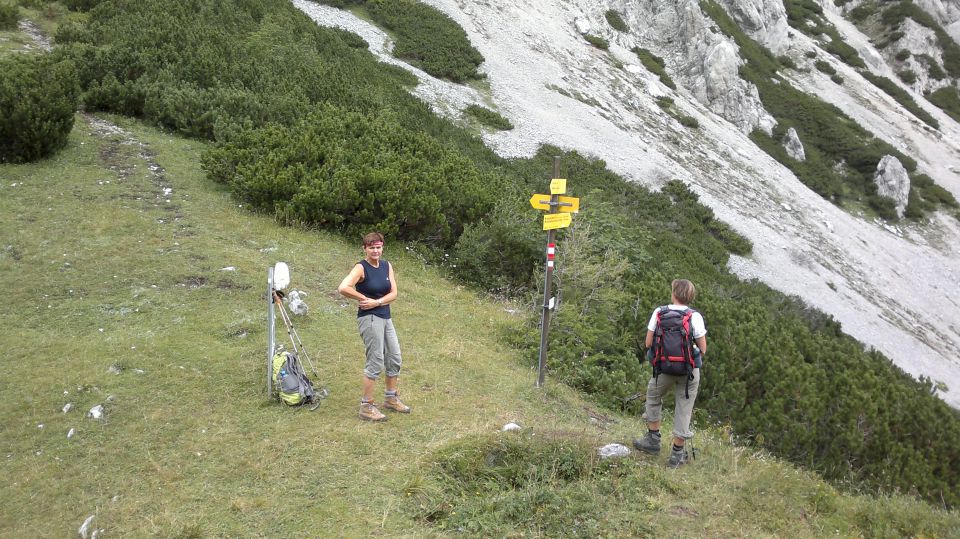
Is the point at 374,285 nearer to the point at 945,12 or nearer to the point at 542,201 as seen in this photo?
the point at 542,201

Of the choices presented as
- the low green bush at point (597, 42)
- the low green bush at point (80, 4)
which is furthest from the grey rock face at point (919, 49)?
the low green bush at point (80, 4)

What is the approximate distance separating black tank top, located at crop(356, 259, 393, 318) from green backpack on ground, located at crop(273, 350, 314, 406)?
1.18 meters

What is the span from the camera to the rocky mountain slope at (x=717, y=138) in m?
23.4

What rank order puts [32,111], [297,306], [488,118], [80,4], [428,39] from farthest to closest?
[428,39] → [488,118] → [80,4] → [32,111] → [297,306]

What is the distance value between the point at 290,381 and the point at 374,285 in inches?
60.7

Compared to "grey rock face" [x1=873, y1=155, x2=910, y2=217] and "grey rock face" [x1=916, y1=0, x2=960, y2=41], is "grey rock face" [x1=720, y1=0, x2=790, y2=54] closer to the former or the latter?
"grey rock face" [x1=873, y1=155, x2=910, y2=217]

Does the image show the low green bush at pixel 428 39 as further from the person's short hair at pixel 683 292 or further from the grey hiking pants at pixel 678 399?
the grey hiking pants at pixel 678 399

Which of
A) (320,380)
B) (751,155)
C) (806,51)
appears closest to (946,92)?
(806,51)

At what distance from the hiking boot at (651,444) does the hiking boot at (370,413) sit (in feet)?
8.99

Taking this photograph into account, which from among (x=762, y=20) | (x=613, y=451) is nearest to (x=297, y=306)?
(x=613, y=451)

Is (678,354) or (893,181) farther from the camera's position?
(893,181)

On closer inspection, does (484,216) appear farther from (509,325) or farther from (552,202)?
(552,202)

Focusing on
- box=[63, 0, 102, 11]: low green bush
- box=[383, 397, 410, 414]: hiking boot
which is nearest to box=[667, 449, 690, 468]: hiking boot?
box=[383, 397, 410, 414]: hiking boot

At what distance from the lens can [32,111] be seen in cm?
1182
